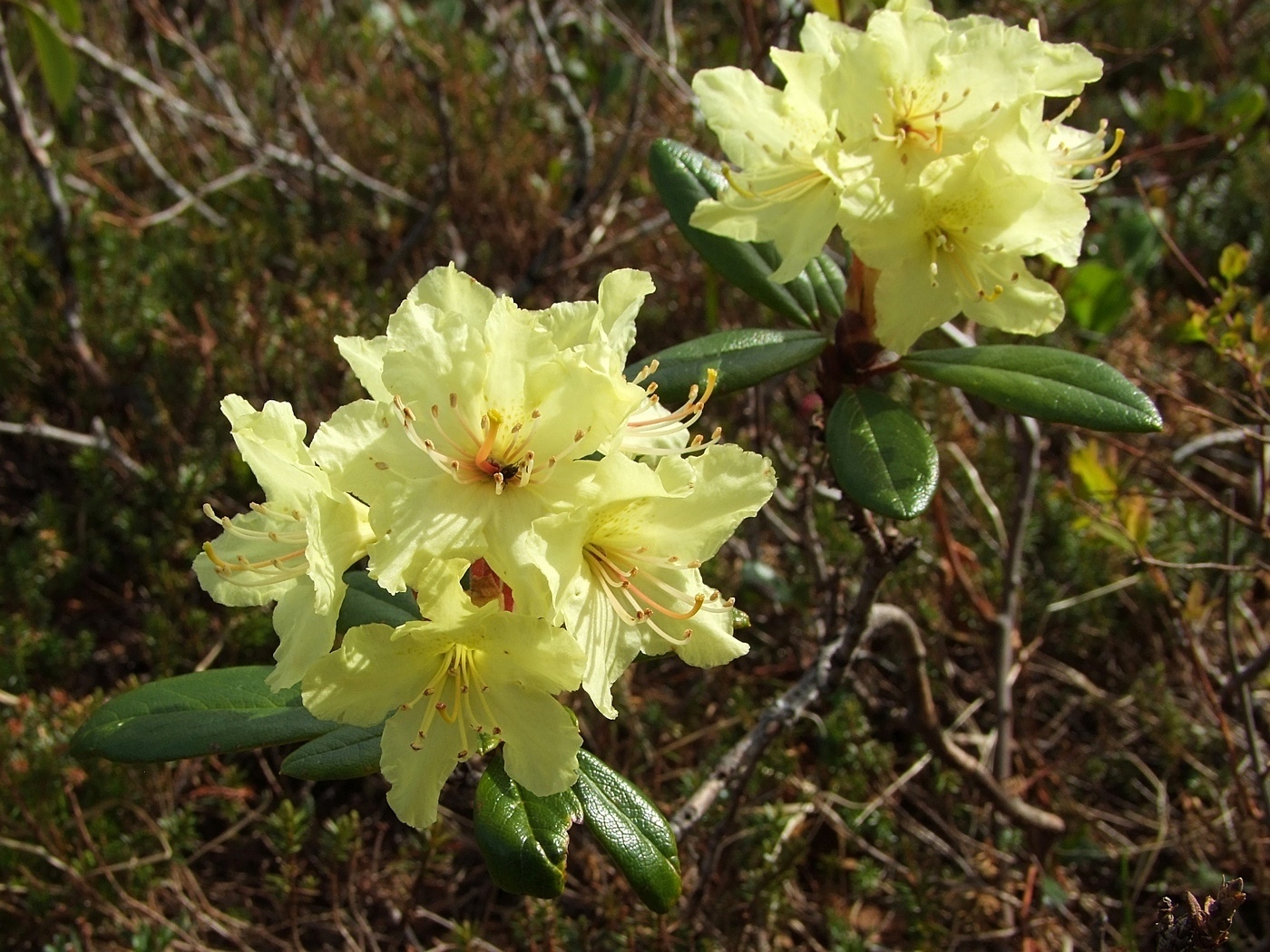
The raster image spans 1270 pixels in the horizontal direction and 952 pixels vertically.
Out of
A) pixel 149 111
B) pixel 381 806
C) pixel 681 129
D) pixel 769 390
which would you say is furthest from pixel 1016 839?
pixel 149 111

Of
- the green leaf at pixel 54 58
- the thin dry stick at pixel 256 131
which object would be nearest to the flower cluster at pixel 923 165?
the green leaf at pixel 54 58

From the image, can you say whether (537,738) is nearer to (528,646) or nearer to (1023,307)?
(528,646)

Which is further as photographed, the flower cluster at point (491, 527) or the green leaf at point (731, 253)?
the green leaf at point (731, 253)

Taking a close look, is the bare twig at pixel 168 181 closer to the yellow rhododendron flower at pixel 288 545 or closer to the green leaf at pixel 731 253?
the green leaf at pixel 731 253

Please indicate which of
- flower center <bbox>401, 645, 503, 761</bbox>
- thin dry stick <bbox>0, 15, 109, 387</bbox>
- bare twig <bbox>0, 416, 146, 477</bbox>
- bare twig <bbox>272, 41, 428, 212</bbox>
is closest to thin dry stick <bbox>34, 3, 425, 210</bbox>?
bare twig <bbox>272, 41, 428, 212</bbox>

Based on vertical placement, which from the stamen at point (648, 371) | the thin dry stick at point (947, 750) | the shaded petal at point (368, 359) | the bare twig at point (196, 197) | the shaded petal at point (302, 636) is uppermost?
the shaded petal at point (368, 359)

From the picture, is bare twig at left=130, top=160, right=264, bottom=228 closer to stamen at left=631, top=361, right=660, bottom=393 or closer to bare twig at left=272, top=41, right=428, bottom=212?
bare twig at left=272, top=41, right=428, bottom=212

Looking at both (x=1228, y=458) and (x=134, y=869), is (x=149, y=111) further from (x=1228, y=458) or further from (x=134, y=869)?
(x=1228, y=458)
